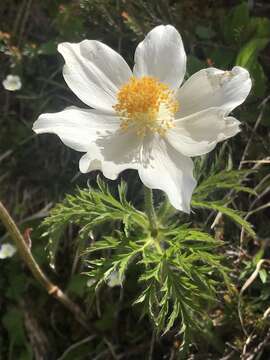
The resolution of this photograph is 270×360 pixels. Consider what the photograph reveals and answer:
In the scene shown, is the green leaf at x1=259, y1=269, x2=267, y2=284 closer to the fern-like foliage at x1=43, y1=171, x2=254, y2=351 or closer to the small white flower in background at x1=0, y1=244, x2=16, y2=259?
the fern-like foliage at x1=43, y1=171, x2=254, y2=351

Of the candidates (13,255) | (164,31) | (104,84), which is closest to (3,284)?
(13,255)

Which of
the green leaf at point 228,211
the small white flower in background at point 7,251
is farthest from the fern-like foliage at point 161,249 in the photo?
the small white flower in background at point 7,251

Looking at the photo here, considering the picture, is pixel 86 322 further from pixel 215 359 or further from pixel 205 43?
pixel 205 43

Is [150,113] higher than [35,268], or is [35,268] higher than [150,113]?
[150,113]

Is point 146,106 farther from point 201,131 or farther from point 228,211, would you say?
point 228,211

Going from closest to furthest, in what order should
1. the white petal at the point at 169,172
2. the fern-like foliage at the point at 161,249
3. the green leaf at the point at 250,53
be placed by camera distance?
the white petal at the point at 169,172 < the fern-like foliage at the point at 161,249 < the green leaf at the point at 250,53

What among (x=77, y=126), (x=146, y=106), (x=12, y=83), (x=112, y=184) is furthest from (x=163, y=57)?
(x=12, y=83)

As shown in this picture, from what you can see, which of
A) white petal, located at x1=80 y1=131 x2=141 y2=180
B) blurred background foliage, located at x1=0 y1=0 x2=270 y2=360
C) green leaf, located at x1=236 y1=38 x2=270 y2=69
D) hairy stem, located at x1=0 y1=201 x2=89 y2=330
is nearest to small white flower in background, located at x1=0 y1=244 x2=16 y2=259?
blurred background foliage, located at x1=0 y1=0 x2=270 y2=360

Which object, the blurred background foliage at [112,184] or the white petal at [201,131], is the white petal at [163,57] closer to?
the white petal at [201,131]
